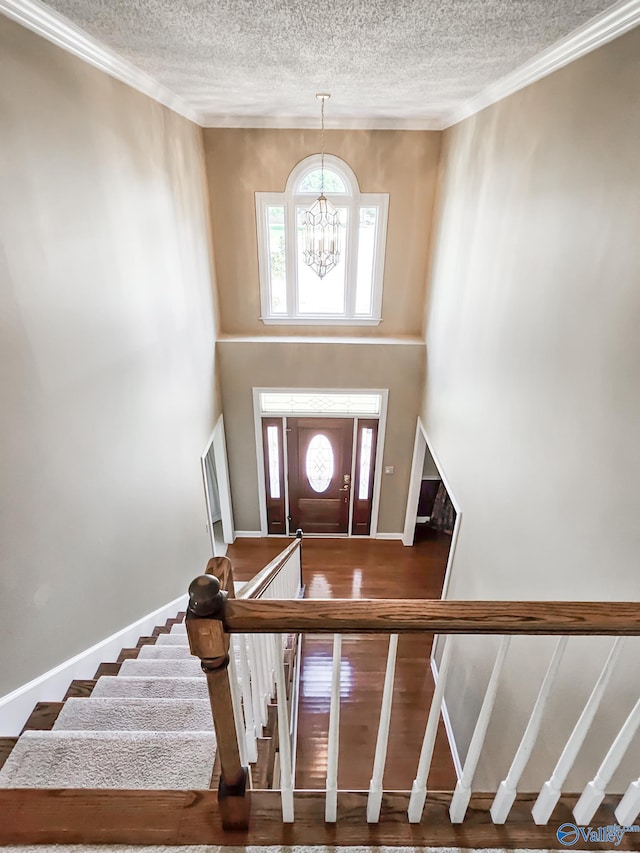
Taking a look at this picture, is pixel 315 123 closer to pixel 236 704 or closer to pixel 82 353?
pixel 82 353

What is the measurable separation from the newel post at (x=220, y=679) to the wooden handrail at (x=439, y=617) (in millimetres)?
41

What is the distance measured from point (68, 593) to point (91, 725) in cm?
66

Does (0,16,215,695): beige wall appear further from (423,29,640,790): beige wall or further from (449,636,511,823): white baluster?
(423,29,640,790): beige wall

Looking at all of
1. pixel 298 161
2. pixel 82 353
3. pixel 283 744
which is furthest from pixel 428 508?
pixel 283 744

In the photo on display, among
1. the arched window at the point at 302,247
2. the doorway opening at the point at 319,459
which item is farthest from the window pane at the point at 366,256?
the doorway opening at the point at 319,459

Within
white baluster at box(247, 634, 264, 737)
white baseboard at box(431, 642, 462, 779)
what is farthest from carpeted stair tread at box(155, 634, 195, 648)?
white baseboard at box(431, 642, 462, 779)

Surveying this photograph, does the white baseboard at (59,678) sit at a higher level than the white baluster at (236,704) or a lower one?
lower

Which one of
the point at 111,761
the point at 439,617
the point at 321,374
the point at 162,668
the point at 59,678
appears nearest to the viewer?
the point at 439,617

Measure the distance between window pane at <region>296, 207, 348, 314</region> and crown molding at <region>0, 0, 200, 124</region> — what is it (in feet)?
7.70

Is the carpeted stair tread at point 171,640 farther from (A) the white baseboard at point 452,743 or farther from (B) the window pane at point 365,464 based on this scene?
(B) the window pane at point 365,464

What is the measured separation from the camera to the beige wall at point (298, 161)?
481 centimetres

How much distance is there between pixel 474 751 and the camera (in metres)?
1.27

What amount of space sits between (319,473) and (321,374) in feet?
4.69

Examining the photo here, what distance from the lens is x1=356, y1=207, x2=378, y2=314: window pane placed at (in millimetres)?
5185
